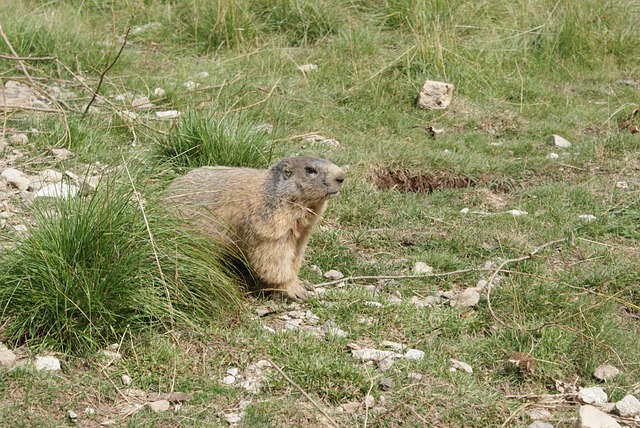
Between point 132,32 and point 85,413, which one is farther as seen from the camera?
point 132,32

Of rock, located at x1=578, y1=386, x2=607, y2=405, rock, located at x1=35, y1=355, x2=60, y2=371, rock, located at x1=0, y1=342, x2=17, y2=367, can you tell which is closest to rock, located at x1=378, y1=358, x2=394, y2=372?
rock, located at x1=578, y1=386, x2=607, y2=405

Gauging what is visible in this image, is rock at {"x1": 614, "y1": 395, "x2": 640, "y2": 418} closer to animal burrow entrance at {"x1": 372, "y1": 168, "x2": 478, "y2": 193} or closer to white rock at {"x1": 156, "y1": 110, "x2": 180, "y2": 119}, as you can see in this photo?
animal burrow entrance at {"x1": 372, "y1": 168, "x2": 478, "y2": 193}

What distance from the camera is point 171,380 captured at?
3.95 metres

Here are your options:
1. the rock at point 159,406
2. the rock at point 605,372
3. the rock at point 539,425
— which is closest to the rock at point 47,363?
the rock at point 159,406

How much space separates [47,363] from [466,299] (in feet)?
7.71

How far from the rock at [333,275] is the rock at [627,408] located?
1.90 metres

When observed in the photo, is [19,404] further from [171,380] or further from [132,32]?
[132,32]

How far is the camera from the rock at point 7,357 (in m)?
3.87

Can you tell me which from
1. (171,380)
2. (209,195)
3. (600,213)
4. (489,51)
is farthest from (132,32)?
(171,380)

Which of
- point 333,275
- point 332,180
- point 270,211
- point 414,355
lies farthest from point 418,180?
point 414,355

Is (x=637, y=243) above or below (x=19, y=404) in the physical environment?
below

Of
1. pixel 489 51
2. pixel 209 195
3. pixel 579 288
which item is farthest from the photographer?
pixel 489 51

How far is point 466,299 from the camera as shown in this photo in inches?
193

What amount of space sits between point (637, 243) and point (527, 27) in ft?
14.6
